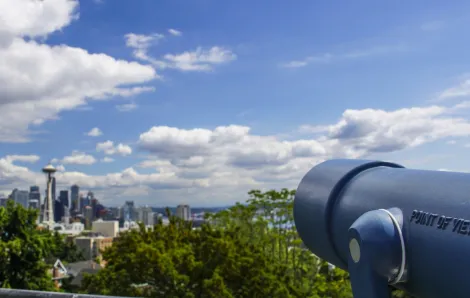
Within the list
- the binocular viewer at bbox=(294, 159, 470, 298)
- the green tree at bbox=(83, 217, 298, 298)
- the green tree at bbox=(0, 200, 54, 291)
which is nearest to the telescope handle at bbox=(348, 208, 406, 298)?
the binocular viewer at bbox=(294, 159, 470, 298)

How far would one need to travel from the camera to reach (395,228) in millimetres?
2549

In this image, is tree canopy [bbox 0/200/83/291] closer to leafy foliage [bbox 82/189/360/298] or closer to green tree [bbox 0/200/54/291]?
green tree [bbox 0/200/54/291]

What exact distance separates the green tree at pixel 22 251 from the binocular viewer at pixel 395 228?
79.8ft

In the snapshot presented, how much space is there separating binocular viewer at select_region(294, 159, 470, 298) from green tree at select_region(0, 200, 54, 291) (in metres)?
24.3

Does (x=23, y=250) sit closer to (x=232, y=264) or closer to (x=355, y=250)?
(x=232, y=264)

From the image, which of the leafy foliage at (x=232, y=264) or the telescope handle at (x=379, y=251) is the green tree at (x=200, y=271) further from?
the telescope handle at (x=379, y=251)

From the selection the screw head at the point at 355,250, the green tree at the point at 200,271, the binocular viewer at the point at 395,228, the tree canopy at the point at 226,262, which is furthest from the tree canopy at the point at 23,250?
the screw head at the point at 355,250

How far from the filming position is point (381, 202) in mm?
2738

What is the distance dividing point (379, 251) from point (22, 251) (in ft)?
83.6

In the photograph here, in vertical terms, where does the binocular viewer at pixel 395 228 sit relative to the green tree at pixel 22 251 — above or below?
above

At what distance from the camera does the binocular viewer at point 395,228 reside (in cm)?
227

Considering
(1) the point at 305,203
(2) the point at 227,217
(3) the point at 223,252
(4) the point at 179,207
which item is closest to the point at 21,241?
(2) the point at 227,217

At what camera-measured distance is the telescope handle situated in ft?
8.29

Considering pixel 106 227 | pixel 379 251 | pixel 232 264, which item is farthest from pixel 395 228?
pixel 106 227
